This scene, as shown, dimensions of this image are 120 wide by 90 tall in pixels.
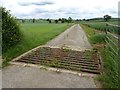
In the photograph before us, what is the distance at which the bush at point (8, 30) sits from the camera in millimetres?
8695

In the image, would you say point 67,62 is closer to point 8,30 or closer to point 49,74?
point 49,74

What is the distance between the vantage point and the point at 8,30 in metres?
8.87

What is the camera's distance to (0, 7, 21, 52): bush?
28.5 ft

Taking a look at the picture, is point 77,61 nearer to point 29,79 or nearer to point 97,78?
point 97,78

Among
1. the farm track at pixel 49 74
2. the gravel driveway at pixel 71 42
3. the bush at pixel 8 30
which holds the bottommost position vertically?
the farm track at pixel 49 74

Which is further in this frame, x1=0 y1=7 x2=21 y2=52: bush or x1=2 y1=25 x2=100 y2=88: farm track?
x1=0 y1=7 x2=21 y2=52: bush

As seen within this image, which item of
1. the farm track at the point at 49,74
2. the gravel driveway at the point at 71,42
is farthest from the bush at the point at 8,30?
the gravel driveway at the point at 71,42

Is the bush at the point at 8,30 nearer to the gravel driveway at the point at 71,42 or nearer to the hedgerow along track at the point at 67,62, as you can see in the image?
the hedgerow along track at the point at 67,62

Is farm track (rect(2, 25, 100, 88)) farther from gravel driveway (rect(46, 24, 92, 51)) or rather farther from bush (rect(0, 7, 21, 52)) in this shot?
gravel driveway (rect(46, 24, 92, 51))

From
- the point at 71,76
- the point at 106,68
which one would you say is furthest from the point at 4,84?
the point at 106,68

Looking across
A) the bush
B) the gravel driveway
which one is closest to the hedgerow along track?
the bush

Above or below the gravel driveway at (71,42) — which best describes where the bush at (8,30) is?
above

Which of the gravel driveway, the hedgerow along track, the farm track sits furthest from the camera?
the gravel driveway

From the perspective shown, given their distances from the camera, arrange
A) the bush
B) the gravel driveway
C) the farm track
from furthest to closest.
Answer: the gravel driveway
the bush
the farm track
